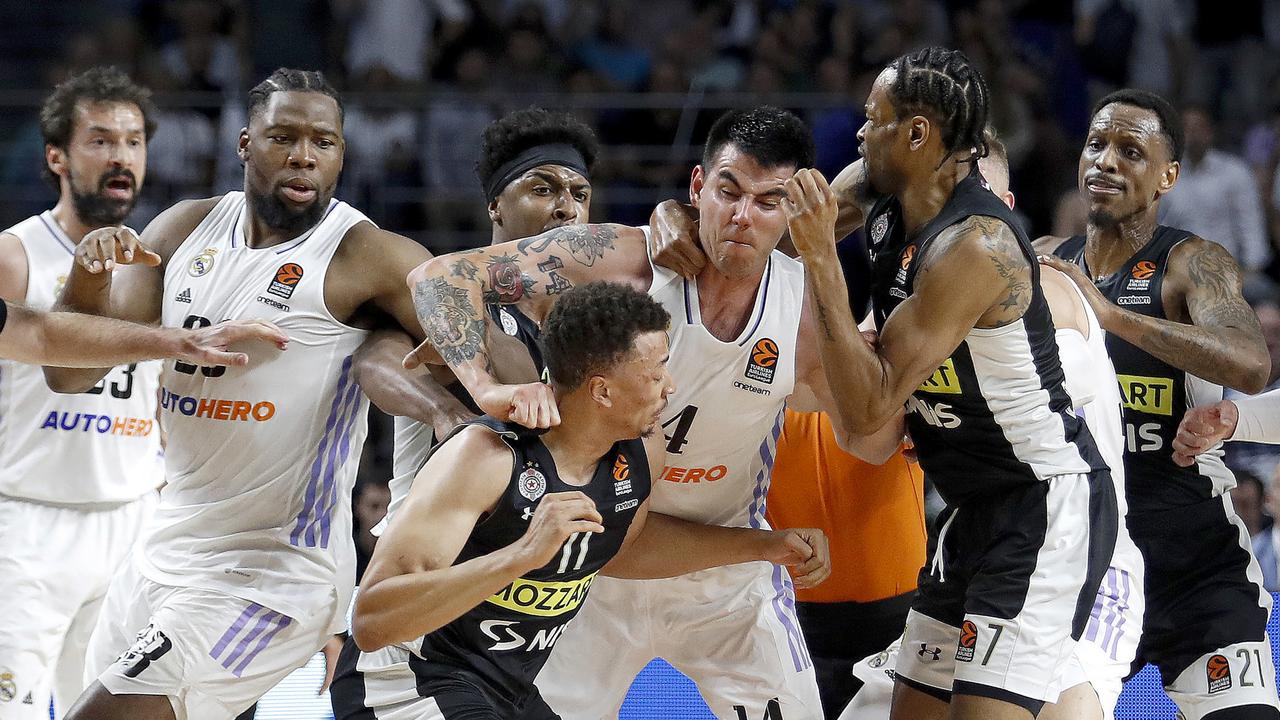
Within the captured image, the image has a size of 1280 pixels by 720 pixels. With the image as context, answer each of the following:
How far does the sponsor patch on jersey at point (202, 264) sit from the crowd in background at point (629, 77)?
13.8ft

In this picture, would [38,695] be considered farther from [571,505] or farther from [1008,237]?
[1008,237]

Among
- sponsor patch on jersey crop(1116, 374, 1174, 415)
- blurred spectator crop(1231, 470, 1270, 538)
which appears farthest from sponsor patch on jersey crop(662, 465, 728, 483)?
blurred spectator crop(1231, 470, 1270, 538)

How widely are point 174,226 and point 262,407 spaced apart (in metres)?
0.79

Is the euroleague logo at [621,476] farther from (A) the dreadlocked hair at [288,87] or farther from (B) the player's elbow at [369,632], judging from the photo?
(A) the dreadlocked hair at [288,87]

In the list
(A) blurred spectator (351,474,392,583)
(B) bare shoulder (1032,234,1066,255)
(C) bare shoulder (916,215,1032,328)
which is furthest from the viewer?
(A) blurred spectator (351,474,392,583)

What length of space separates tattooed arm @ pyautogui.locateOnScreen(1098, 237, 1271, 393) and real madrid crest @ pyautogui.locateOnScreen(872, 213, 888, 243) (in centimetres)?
90

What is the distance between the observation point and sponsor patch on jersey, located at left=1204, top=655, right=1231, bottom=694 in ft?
16.9

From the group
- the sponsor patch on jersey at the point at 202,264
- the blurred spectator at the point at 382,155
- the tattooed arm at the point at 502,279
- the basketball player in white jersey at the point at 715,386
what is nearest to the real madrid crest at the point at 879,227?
the basketball player in white jersey at the point at 715,386

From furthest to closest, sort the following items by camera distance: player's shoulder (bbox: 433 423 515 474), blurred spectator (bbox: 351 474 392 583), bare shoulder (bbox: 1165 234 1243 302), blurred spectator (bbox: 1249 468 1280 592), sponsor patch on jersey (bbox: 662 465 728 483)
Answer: blurred spectator (bbox: 351 474 392 583), blurred spectator (bbox: 1249 468 1280 592), bare shoulder (bbox: 1165 234 1243 302), sponsor patch on jersey (bbox: 662 465 728 483), player's shoulder (bbox: 433 423 515 474)

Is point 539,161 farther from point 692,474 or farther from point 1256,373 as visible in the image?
point 1256,373

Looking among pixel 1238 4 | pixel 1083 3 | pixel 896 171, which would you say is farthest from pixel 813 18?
pixel 896 171

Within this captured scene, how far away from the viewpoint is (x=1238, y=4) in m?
10.9

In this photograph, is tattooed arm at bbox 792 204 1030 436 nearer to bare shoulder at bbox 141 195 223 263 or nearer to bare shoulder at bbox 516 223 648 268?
bare shoulder at bbox 516 223 648 268

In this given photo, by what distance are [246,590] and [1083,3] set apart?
8.78 metres
